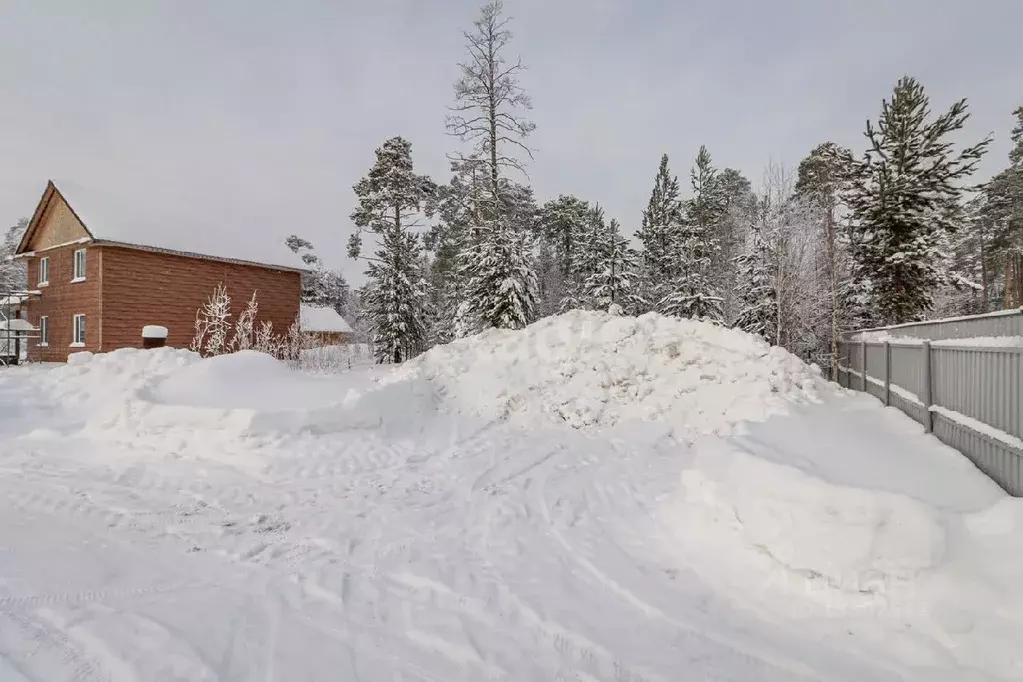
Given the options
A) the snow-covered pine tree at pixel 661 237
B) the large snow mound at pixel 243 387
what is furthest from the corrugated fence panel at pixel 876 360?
the snow-covered pine tree at pixel 661 237

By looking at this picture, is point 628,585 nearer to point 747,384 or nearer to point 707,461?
point 707,461

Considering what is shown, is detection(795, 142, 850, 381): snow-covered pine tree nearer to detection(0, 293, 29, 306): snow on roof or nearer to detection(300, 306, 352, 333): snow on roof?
detection(300, 306, 352, 333): snow on roof

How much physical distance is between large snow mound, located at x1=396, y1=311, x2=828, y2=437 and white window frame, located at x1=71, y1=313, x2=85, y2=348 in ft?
57.8

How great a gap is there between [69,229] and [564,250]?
92.0 feet

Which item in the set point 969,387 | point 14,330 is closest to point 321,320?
point 14,330

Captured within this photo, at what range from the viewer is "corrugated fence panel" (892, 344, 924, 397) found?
251 inches

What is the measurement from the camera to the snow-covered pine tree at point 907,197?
14852mm

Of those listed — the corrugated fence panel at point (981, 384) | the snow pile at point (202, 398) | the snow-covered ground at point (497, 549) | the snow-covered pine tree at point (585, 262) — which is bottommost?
the snow-covered ground at point (497, 549)

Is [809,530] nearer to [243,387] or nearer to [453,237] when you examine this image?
[243,387]

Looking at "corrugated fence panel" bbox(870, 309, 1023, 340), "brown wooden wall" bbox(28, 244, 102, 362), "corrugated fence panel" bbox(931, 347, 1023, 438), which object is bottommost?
"corrugated fence panel" bbox(931, 347, 1023, 438)

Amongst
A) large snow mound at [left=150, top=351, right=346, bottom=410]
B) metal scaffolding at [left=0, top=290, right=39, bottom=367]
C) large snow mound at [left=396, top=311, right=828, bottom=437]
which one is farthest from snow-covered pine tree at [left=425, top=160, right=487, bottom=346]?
metal scaffolding at [left=0, top=290, right=39, bottom=367]

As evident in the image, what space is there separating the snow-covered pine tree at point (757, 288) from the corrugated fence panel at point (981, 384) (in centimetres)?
1276

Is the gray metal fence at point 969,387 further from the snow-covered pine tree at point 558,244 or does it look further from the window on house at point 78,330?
the window on house at point 78,330

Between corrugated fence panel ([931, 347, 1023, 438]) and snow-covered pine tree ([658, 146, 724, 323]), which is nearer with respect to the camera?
corrugated fence panel ([931, 347, 1023, 438])
